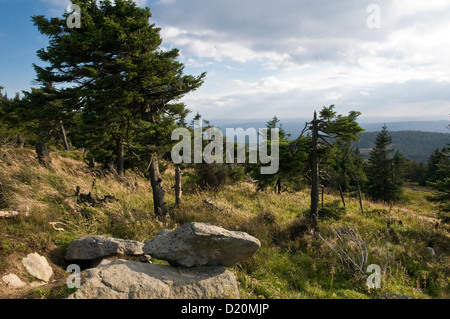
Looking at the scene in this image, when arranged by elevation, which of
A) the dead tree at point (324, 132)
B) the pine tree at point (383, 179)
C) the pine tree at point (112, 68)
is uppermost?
→ the pine tree at point (112, 68)

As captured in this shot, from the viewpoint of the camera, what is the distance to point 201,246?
14.9 feet

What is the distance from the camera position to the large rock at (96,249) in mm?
4941

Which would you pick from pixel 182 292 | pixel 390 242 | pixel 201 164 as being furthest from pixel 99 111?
pixel 390 242

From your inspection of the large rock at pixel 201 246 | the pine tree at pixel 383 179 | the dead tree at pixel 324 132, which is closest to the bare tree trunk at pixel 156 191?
the large rock at pixel 201 246

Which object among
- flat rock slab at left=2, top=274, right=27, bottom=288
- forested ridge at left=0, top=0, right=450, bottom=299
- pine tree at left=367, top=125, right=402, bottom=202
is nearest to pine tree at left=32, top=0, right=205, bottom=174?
forested ridge at left=0, top=0, right=450, bottom=299

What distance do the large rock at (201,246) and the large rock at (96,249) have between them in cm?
71

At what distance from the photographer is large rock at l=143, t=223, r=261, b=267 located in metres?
4.48

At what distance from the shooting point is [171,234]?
4820 millimetres

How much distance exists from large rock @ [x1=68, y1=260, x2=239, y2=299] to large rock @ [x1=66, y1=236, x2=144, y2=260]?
875mm

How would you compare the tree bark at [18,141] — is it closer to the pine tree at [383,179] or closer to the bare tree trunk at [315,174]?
the bare tree trunk at [315,174]

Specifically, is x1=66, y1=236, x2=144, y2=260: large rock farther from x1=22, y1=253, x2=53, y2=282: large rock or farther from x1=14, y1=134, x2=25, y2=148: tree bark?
x1=14, y1=134, x2=25, y2=148: tree bark

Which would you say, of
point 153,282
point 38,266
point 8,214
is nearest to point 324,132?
point 153,282

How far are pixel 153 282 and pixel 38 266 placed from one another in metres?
2.60
